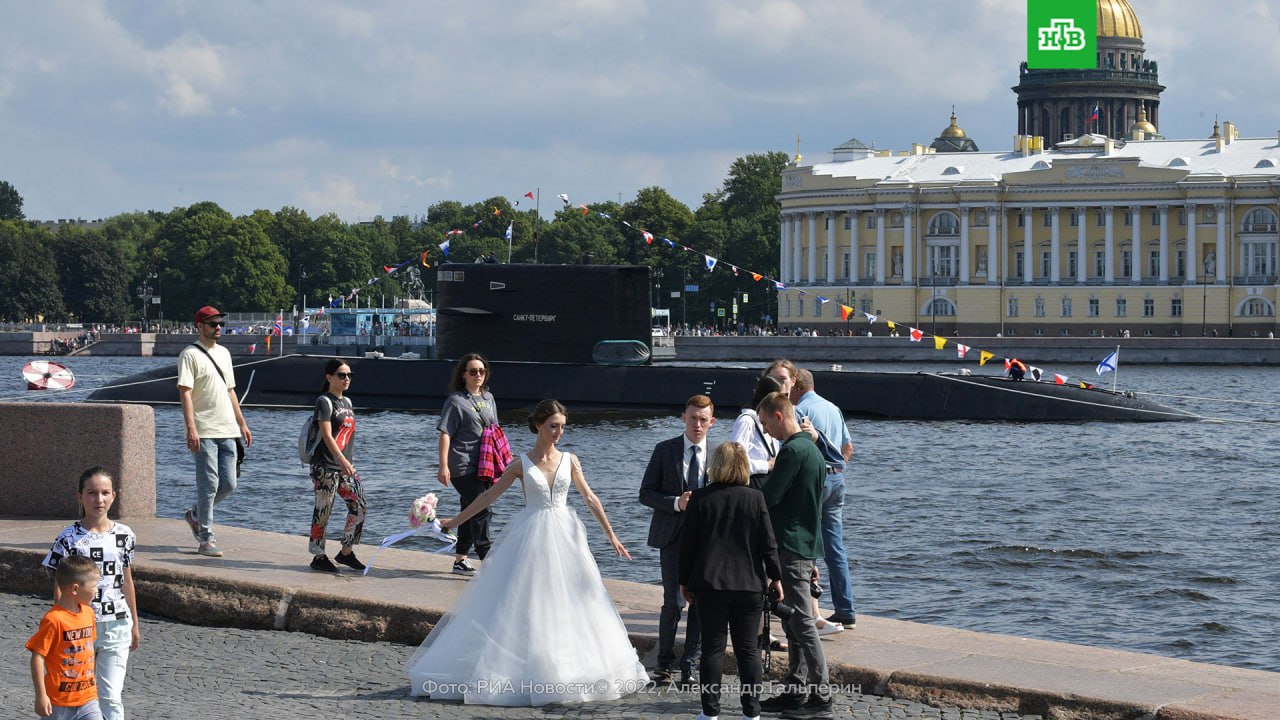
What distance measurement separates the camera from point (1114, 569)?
1742 centimetres

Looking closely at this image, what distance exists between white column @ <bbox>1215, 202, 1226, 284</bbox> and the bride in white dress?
10067 centimetres

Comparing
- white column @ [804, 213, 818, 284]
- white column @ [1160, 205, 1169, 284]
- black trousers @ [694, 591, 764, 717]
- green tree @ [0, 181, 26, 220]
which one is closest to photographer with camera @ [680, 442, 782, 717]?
black trousers @ [694, 591, 764, 717]

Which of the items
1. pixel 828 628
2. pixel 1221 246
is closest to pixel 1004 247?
pixel 1221 246

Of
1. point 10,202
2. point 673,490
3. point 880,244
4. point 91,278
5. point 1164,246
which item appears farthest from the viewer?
point 10,202

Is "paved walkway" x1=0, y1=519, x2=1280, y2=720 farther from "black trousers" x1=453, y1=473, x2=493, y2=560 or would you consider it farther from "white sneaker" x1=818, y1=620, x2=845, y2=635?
"black trousers" x1=453, y1=473, x2=493, y2=560

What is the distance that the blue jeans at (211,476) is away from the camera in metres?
11.4

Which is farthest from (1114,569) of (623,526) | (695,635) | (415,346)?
(415,346)

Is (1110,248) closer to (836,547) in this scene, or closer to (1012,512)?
(1012,512)

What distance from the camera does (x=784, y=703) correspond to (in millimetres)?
8234

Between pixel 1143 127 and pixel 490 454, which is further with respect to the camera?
pixel 1143 127

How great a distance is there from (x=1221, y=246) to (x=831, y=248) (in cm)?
2646

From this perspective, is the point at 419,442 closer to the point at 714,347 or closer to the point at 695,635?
the point at 695,635

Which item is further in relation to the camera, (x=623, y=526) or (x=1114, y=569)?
(x=623, y=526)

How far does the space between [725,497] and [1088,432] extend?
96.3 feet
